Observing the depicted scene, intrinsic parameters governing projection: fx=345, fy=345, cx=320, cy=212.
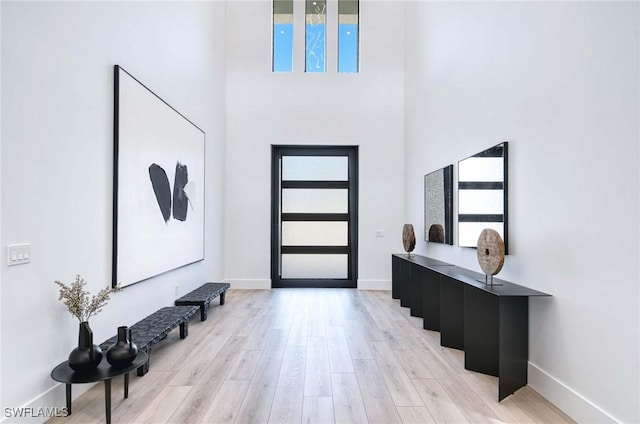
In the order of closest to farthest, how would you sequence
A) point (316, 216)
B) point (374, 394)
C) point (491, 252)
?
point (374, 394) → point (491, 252) → point (316, 216)

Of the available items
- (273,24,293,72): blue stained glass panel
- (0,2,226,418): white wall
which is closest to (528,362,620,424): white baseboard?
(0,2,226,418): white wall

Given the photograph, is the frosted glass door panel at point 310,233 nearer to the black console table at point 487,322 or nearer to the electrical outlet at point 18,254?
the black console table at point 487,322

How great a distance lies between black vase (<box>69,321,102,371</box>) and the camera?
2.10 m

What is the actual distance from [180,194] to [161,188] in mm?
499

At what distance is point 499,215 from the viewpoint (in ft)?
9.77

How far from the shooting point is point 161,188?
3.63 m

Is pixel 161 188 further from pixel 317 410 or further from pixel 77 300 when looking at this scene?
pixel 317 410

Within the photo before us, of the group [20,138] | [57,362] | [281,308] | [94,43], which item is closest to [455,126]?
[281,308]

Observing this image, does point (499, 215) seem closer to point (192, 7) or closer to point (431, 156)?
point (431, 156)

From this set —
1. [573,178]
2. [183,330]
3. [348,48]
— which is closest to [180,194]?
[183,330]

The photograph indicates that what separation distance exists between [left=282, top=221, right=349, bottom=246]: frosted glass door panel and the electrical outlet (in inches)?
175

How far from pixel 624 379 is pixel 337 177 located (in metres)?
4.98

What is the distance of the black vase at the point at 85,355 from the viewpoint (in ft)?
6.89

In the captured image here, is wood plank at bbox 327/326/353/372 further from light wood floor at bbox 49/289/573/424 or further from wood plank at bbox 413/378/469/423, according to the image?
wood plank at bbox 413/378/469/423
